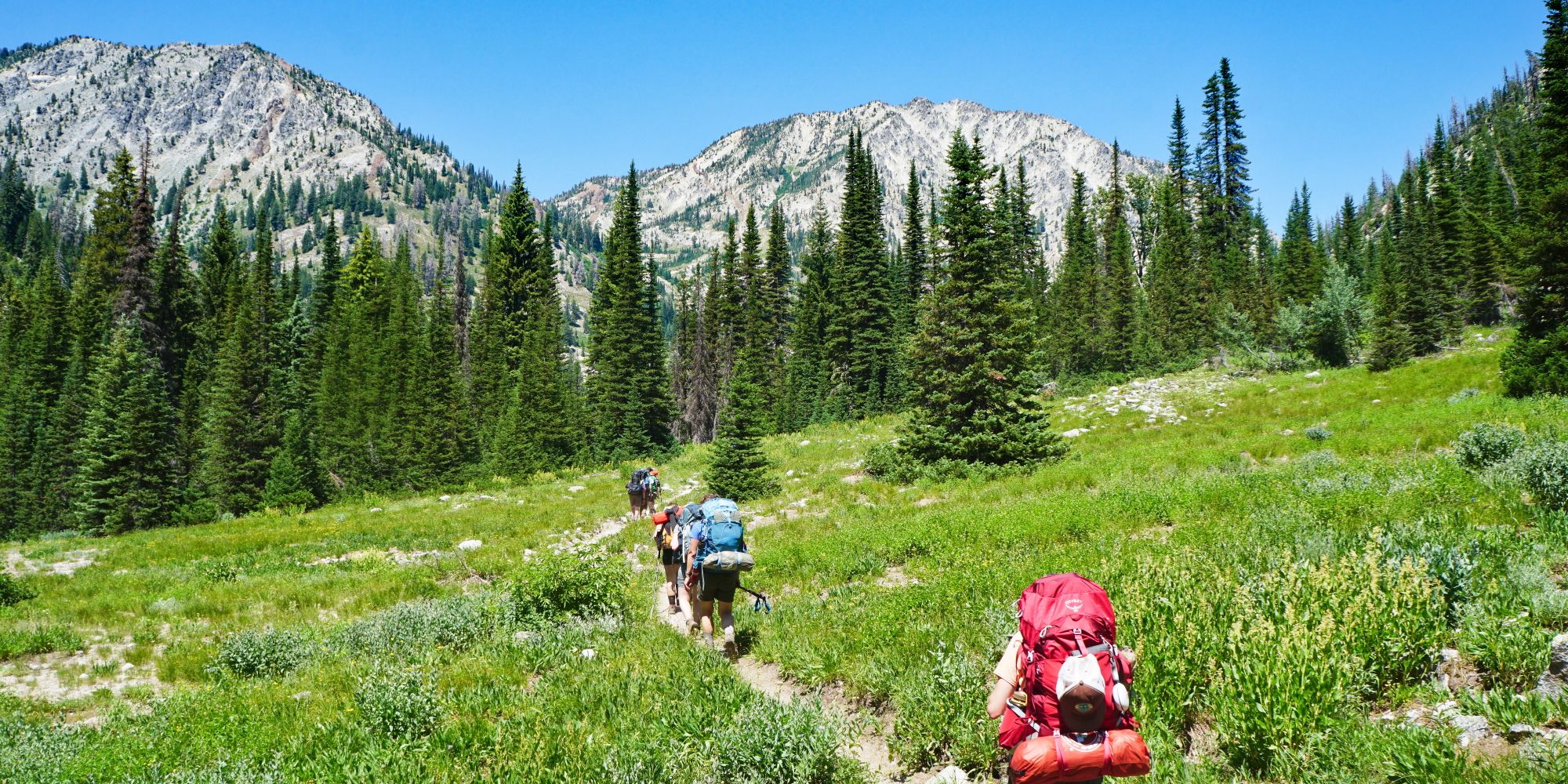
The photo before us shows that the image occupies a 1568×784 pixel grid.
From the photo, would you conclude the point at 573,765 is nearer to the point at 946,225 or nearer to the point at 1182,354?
the point at 946,225

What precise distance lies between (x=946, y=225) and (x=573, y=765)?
Result: 21.2 m

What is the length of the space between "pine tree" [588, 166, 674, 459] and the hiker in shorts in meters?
A: 37.0

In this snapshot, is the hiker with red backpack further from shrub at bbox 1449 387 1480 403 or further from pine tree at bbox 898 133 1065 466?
shrub at bbox 1449 387 1480 403

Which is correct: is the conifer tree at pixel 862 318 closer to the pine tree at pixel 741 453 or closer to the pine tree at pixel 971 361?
the pine tree at pixel 971 361

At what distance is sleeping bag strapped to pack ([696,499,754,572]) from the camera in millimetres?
8445

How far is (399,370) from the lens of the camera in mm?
56344

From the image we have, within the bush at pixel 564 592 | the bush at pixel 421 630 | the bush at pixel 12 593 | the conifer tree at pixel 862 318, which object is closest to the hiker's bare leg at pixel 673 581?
the bush at pixel 564 592

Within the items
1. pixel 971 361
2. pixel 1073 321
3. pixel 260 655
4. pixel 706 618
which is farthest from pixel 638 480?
pixel 1073 321

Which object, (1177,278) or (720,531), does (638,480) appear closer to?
(720,531)

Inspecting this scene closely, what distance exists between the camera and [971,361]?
23031mm

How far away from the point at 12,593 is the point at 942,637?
1995 cm

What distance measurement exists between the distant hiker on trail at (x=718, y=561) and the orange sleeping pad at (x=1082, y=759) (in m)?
4.98

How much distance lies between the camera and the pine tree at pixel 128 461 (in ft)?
120

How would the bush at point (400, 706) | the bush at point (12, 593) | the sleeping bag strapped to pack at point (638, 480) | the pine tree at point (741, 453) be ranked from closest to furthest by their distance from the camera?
1. the bush at point (400, 706)
2. the bush at point (12, 593)
3. the sleeping bag strapped to pack at point (638, 480)
4. the pine tree at point (741, 453)
